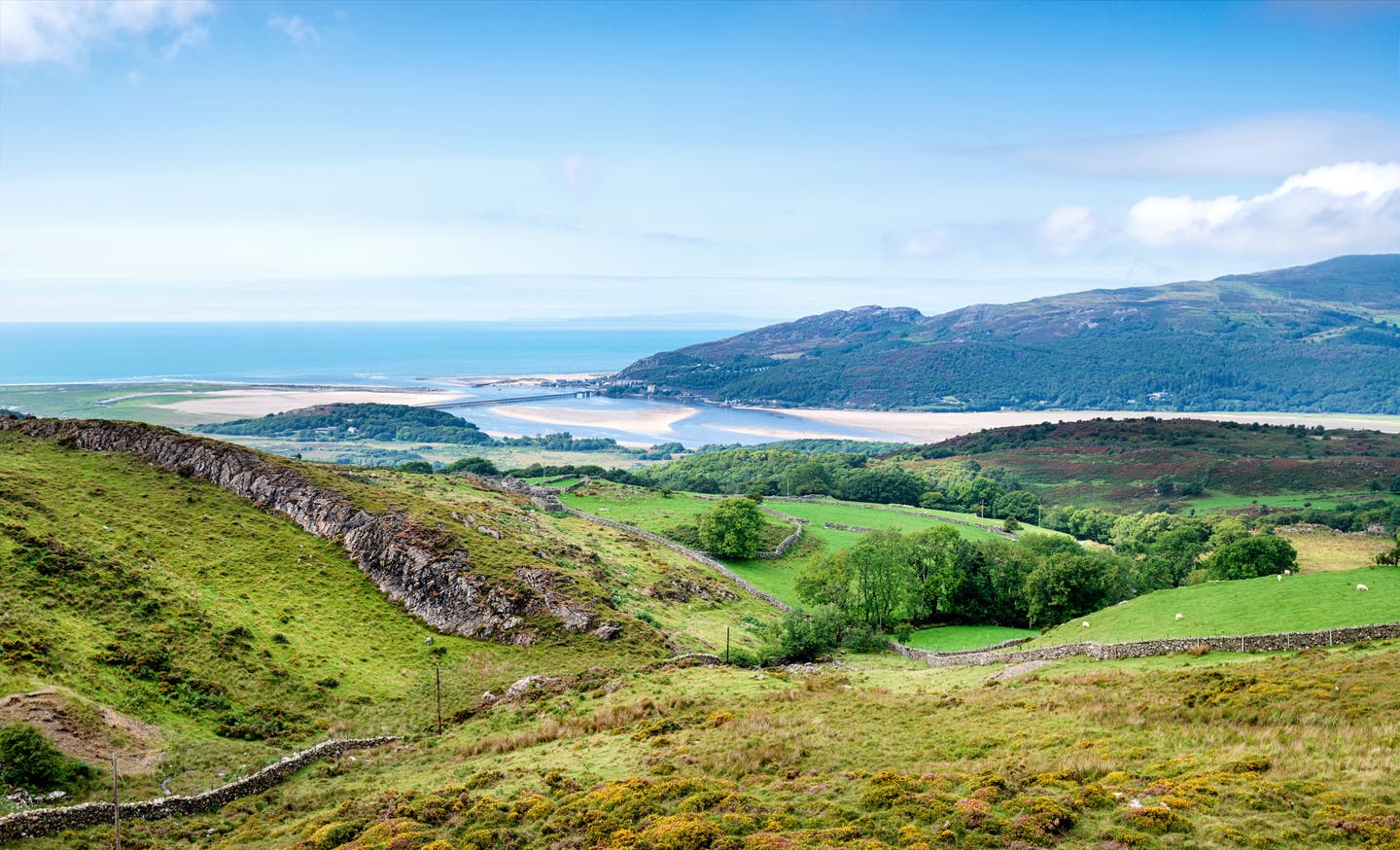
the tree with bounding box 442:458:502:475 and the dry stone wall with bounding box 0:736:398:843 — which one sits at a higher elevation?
the tree with bounding box 442:458:502:475

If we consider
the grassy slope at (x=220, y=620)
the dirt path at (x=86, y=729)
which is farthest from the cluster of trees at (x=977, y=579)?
the dirt path at (x=86, y=729)

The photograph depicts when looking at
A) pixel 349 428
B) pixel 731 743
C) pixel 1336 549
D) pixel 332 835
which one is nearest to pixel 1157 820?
pixel 731 743

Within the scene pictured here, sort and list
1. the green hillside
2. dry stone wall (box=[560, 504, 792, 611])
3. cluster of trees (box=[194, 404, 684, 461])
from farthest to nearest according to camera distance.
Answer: cluster of trees (box=[194, 404, 684, 461]) < the green hillside < dry stone wall (box=[560, 504, 792, 611])

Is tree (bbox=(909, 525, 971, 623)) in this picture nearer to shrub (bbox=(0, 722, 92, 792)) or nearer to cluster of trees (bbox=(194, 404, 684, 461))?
shrub (bbox=(0, 722, 92, 792))

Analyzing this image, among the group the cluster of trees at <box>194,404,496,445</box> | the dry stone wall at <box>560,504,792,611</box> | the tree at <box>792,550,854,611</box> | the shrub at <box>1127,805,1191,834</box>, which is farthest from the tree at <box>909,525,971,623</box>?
the cluster of trees at <box>194,404,496,445</box>

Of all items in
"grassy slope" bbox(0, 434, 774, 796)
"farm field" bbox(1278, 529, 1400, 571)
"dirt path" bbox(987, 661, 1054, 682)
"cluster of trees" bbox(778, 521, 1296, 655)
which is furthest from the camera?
"farm field" bbox(1278, 529, 1400, 571)

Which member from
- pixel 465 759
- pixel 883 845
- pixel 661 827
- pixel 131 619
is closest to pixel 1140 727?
pixel 883 845

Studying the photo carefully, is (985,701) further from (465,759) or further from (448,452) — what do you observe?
(448,452)

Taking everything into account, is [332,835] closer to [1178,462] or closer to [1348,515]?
[1348,515]
